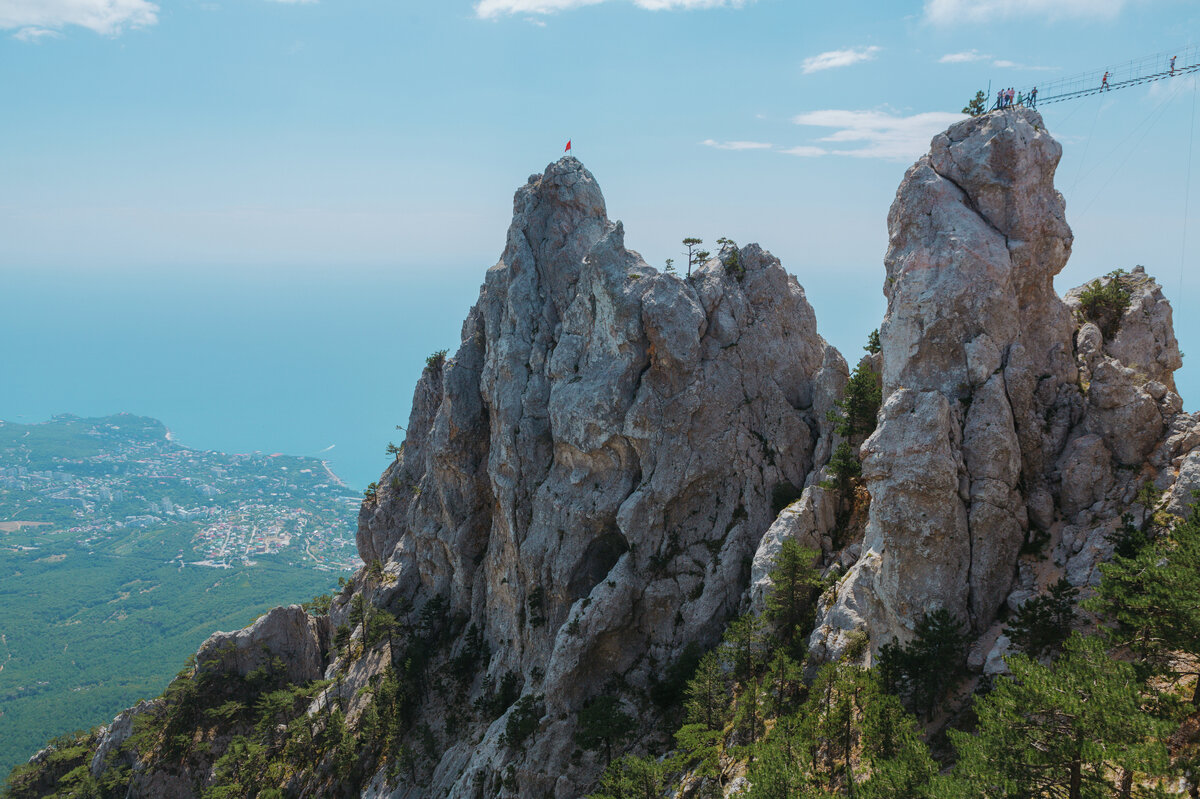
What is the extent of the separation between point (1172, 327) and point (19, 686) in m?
266

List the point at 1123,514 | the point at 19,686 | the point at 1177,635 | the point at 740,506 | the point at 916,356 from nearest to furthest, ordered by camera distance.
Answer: the point at 1177,635
the point at 1123,514
the point at 916,356
the point at 740,506
the point at 19,686

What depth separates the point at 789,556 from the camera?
4347 cm

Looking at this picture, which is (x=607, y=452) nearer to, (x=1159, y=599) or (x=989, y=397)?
(x=989, y=397)

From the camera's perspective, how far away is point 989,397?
38562 millimetres

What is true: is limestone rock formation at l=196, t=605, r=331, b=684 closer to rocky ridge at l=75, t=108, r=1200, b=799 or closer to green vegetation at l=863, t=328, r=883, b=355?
rocky ridge at l=75, t=108, r=1200, b=799

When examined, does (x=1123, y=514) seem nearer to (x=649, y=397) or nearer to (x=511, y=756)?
(x=649, y=397)

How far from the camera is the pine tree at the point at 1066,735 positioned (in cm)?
2048

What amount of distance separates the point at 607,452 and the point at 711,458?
32.3 ft

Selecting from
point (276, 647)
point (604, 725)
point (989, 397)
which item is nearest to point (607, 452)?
point (604, 725)

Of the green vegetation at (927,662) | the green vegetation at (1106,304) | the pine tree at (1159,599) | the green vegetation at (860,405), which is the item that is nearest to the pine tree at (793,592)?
the green vegetation at (927,662)

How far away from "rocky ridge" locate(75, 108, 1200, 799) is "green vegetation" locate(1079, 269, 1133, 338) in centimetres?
24

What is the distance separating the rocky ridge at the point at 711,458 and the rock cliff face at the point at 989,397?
16 centimetres

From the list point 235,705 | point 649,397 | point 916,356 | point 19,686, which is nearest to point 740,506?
point 649,397

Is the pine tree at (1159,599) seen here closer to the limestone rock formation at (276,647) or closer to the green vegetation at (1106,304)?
the green vegetation at (1106,304)
